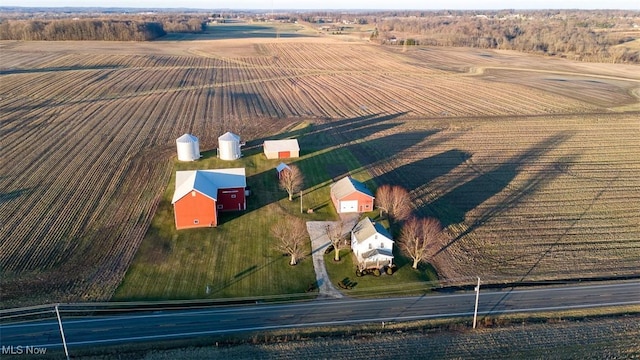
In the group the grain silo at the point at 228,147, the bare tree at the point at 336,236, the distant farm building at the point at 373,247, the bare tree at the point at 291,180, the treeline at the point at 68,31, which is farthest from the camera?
the treeline at the point at 68,31

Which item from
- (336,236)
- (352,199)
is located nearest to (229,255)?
(336,236)

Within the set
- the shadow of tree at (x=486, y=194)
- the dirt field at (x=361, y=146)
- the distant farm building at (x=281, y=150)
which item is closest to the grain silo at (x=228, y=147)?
the distant farm building at (x=281, y=150)

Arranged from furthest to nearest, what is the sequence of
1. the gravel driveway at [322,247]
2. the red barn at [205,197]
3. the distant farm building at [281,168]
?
the distant farm building at [281,168] < the red barn at [205,197] < the gravel driveway at [322,247]

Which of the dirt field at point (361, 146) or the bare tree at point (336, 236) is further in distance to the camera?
the dirt field at point (361, 146)

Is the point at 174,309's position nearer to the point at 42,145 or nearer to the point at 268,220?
the point at 268,220

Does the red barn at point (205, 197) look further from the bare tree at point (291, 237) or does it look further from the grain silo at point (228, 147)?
the grain silo at point (228, 147)

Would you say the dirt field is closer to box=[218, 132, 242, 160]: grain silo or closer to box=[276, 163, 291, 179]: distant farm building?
box=[218, 132, 242, 160]: grain silo

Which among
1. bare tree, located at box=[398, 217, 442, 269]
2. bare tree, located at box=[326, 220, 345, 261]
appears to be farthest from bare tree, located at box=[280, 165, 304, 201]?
bare tree, located at box=[398, 217, 442, 269]
